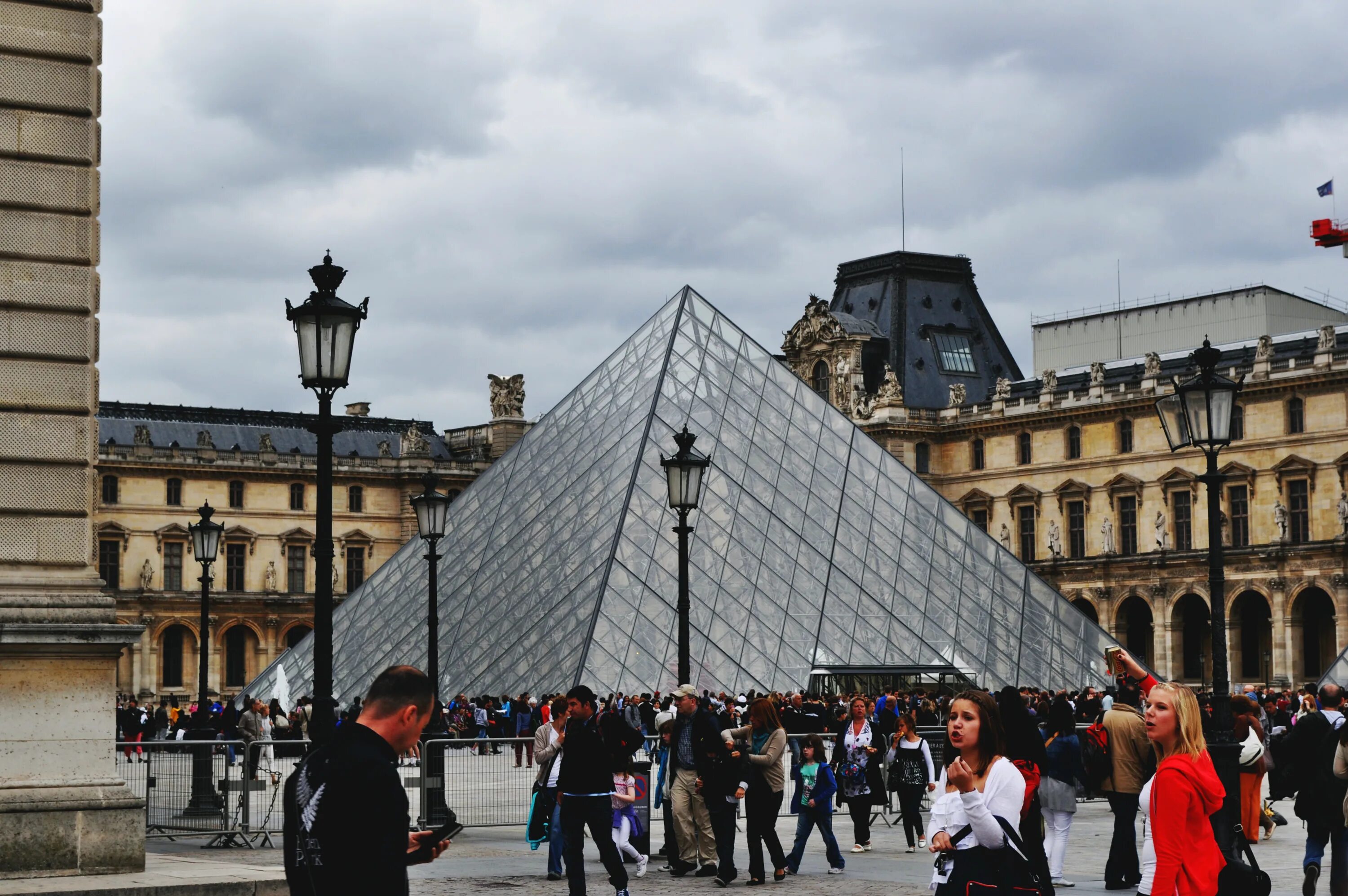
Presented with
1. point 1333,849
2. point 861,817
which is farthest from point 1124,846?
point 861,817

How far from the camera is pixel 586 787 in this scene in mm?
11086

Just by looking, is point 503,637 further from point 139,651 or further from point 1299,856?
point 139,651


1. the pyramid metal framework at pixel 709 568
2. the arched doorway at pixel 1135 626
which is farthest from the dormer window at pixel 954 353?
the pyramid metal framework at pixel 709 568

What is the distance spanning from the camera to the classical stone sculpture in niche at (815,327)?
70500mm

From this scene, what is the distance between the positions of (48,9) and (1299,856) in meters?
9.95

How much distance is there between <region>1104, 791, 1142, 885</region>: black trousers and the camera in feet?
38.8

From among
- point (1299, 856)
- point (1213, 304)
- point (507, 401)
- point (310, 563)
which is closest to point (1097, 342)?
point (1213, 304)

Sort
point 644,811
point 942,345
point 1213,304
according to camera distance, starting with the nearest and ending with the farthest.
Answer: point 644,811 → point 1213,304 → point 942,345

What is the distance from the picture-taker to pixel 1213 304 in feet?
222

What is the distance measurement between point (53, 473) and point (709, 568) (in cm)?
2190

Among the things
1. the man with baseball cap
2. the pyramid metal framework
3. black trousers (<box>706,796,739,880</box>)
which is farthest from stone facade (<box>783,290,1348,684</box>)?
black trousers (<box>706,796,739,880</box>)

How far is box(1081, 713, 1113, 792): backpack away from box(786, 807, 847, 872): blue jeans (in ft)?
5.55

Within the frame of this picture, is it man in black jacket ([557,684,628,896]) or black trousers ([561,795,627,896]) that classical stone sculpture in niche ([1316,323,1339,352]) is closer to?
man in black jacket ([557,684,628,896])

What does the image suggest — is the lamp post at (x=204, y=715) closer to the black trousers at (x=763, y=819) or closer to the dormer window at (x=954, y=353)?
the black trousers at (x=763, y=819)
